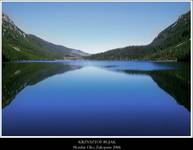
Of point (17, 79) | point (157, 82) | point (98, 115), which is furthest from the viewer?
point (17, 79)

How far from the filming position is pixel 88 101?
15.3m

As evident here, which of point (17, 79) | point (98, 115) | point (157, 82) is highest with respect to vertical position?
point (17, 79)

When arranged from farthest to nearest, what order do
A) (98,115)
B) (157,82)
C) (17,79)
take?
(17,79) → (157,82) → (98,115)

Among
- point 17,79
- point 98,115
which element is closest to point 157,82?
point 17,79

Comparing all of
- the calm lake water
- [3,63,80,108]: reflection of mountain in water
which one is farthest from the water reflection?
the calm lake water

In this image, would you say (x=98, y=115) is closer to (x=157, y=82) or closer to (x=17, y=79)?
(x=157, y=82)

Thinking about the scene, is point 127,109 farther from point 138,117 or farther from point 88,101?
point 88,101

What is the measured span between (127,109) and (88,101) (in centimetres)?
296

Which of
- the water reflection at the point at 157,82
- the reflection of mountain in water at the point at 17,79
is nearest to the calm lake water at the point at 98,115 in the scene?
the water reflection at the point at 157,82

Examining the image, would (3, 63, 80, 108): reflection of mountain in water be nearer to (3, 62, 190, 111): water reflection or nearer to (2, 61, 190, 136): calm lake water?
(3, 62, 190, 111): water reflection

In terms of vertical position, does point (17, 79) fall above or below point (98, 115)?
above
